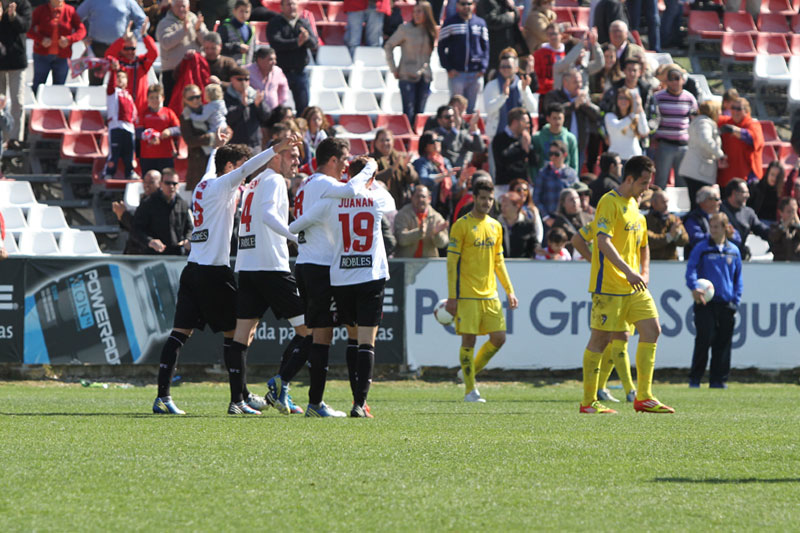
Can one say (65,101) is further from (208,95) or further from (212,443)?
(212,443)

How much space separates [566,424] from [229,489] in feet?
14.8

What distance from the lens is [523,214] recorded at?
57.8ft

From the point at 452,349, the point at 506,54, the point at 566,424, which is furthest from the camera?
the point at 506,54

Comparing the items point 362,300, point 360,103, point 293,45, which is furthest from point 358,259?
point 360,103

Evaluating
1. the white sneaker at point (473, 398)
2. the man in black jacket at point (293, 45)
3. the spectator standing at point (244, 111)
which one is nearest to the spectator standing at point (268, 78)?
the spectator standing at point (244, 111)

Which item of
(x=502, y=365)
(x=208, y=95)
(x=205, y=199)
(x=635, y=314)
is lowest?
(x=502, y=365)

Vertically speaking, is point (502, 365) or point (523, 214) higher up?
point (523, 214)

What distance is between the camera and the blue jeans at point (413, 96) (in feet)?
70.1

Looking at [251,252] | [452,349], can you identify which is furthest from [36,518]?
[452,349]

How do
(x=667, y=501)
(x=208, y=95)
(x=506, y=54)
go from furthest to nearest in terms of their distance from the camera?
(x=506, y=54)
(x=208, y=95)
(x=667, y=501)

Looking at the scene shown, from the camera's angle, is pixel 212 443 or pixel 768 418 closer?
pixel 212 443

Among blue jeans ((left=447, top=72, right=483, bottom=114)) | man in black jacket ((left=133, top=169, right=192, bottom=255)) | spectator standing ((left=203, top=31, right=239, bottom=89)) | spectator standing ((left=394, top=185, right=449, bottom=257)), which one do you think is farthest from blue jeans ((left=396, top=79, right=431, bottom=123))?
man in black jacket ((left=133, top=169, right=192, bottom=255))

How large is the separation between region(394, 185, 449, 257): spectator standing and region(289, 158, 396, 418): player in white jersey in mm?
6830

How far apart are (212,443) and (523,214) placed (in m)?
9.92
